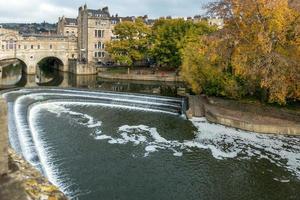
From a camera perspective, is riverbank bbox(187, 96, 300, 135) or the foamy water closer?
the foamy water

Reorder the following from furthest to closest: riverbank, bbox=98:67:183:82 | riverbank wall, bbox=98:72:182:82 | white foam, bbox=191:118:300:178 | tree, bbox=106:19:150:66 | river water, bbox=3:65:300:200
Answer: tree, bbox=106:19:150:66 → riverbank, bbox=98:67:183:82 → riverbank wall, bbox=98:72:182:82 → white foam, bbox=191:118:300:178 → river water, bbox=3:65:300:200

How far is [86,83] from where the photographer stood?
65.0 meters

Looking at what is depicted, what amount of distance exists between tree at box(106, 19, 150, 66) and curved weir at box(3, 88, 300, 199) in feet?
122

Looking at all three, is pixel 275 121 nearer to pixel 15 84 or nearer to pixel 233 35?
pixel 233 35

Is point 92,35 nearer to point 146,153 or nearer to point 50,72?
point 50,72

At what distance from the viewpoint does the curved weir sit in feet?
65.2

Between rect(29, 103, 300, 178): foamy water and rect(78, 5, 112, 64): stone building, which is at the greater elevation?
rect(78, 5, 112, 64): stone building

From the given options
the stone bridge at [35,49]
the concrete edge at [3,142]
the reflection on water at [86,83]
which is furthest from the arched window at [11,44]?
the concrete edge at [3,142]

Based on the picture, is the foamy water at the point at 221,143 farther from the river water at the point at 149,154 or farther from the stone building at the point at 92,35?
the stone building at the point at 92,35

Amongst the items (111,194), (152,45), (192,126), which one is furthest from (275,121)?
(152,45)

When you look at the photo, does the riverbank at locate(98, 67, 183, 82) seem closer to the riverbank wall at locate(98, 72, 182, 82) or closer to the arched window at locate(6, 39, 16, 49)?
the riverbank wall at locate(98, 72, 182, 82)

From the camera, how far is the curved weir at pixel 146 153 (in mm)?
19875

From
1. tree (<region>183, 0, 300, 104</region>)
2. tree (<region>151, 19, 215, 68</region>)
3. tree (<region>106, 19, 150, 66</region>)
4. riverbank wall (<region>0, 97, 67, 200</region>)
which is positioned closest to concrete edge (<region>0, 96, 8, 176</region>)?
riverbank wall (<region>0, 97, 67, 200</region>)

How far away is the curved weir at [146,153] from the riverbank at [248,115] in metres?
1.32
